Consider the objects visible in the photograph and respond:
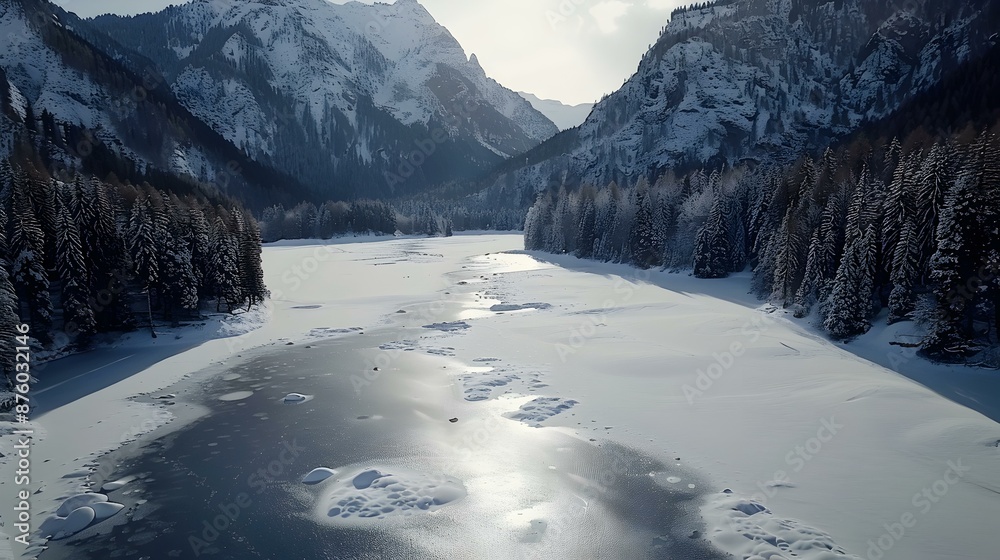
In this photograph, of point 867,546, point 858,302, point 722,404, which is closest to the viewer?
point 867,546

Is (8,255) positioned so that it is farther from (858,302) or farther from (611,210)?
(611,210)

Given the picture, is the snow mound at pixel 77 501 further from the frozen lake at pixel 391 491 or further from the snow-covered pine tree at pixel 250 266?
the snow-covered pine tree at pixel 250 266

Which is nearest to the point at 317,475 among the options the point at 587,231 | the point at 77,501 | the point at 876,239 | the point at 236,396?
the point at 77,501

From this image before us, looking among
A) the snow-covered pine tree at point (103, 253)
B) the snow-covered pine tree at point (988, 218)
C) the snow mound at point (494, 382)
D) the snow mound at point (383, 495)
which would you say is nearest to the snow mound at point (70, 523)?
the snow mound at point (383, 495)

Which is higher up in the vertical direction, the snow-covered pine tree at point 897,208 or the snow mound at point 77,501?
the snow-covered pine tree at point 897,208

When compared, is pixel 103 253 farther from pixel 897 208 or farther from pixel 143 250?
pixel 897 208

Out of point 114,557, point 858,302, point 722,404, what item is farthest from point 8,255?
point 858,302

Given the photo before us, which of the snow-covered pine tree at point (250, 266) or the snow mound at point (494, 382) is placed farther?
the snow-covered pine tree at point (250, 266)

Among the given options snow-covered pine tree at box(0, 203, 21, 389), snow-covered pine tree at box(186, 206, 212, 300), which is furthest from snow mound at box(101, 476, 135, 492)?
snow-covered pine tree at box(186, 206, 212, 300)
